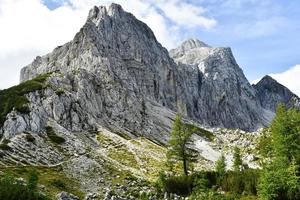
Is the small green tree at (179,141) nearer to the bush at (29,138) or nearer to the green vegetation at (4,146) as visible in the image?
the green vegetation at (4,146)

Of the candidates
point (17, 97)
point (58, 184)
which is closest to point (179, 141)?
point (58, 184)

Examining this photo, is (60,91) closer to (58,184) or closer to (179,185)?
(58,184)

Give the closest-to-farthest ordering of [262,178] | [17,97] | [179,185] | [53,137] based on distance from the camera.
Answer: [262,178] → [179,185] → [53,137] → [17,97]

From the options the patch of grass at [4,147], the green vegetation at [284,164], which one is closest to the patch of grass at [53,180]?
the patch of grass at [4,147]

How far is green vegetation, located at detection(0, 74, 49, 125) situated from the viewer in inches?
5330

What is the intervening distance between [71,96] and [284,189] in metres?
112

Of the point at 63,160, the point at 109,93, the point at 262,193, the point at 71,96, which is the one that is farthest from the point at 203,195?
the point at 109,93

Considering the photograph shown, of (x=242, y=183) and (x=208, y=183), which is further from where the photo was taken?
(x=208, y=183)

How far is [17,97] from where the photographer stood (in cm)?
14650

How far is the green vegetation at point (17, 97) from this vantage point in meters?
135

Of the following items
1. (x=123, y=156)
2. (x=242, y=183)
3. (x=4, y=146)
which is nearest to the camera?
(x=242, y=183)

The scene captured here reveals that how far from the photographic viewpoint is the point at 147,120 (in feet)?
634

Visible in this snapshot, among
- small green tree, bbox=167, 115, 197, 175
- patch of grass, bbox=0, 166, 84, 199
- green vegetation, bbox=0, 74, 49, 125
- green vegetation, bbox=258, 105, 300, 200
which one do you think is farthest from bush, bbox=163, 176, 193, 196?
green vegetation, bbox=0, 74, 49, 125

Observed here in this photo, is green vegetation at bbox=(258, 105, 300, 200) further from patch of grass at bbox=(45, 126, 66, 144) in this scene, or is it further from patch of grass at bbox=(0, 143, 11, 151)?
patch of grass at bbox=(45, 126, 66, 144)
